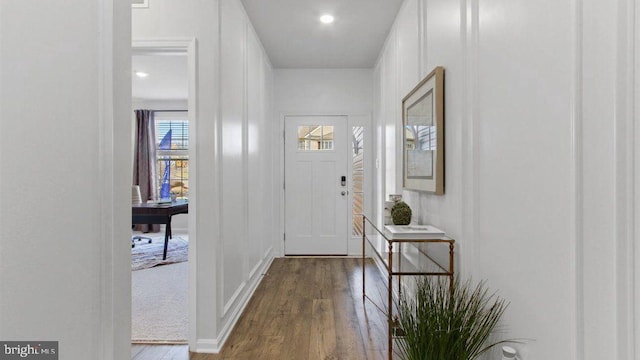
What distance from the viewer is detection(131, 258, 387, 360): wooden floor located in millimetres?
2086

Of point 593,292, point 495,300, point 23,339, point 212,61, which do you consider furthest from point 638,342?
point 212,61

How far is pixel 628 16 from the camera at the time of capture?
733 mm

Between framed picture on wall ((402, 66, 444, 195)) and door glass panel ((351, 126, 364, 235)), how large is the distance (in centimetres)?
192

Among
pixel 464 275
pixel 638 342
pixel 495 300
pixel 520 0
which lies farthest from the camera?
pixel 464 275

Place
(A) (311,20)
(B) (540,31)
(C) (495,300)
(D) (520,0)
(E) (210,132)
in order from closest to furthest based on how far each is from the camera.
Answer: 1. (B) (540,31)
2. (D) (520,0)
3. (C) (495,300)
4. (E) (210,132)
5. (A) (311,20)

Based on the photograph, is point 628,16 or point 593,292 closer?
point 628,16

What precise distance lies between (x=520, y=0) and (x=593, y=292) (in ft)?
3.29

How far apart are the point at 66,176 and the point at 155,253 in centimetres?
453

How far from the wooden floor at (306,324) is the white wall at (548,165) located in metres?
1.02

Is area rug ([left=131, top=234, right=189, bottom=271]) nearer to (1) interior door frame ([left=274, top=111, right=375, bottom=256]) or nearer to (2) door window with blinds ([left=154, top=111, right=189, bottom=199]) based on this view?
(2) door window with blinds ([left=154, top=111, right=189, bottom=199])

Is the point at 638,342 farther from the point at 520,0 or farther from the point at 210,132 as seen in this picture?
the point at 210,132

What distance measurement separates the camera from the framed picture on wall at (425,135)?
1.94 m

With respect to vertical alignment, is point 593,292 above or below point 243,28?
below

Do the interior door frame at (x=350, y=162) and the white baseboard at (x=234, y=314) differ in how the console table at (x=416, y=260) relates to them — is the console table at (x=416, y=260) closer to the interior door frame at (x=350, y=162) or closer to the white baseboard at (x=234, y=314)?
the white baseboard at (x=234, y=314)
